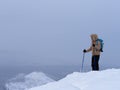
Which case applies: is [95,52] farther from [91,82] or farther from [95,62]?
[91,82]

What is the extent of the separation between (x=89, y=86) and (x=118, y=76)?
1550mm

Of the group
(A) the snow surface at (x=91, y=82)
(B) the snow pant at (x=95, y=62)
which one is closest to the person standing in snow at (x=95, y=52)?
(B) the snow pant at (x=95, y=62)

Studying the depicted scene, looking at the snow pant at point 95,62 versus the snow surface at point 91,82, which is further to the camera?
the snow pant at point 95,62

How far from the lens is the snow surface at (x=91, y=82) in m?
18.2

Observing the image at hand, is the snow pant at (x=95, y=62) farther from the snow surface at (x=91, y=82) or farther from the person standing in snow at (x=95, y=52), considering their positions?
the snow surface at (x=91, y=82)

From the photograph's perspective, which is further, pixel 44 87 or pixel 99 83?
pixel 44 87

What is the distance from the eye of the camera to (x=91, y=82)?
19078 millimetres

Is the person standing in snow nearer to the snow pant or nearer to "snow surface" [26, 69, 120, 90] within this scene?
the snow pant

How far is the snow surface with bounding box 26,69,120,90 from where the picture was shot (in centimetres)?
1818

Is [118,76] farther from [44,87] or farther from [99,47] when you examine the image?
[99,47]

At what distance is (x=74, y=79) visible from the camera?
2069 cm

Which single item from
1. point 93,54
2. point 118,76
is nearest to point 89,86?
point 118,76

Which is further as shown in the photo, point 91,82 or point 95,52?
point 95,52

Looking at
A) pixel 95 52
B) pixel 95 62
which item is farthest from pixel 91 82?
pixel 95 52
